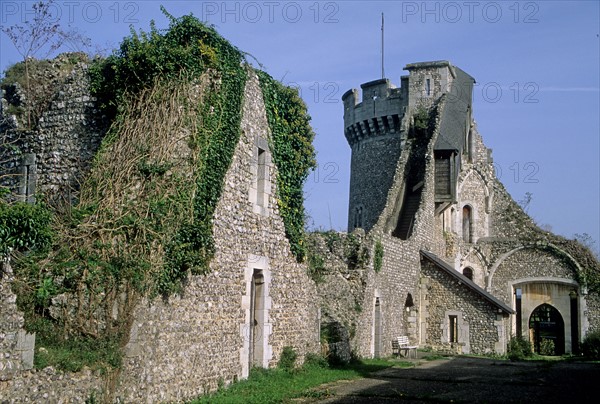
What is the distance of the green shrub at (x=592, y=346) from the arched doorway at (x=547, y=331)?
2.30 metres

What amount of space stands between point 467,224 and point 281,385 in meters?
24.6

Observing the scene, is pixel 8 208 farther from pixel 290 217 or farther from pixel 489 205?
pixel 489 205

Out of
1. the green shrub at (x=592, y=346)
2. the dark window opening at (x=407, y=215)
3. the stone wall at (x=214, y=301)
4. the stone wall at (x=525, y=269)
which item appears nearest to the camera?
the stone wall at (x=214, y=301)

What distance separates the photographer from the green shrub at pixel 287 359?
15.4m

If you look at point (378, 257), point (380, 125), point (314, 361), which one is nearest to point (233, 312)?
point (314, 361)

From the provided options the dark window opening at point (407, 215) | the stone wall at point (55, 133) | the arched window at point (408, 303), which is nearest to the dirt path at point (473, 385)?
the arched window at point (408, 303)

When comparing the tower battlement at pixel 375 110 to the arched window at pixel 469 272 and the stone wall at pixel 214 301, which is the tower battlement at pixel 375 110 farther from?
the stone wall at pixel 214 301

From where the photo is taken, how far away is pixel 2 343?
7.75 m

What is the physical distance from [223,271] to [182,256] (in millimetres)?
1778

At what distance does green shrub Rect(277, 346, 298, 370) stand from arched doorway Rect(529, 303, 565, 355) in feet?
63.8

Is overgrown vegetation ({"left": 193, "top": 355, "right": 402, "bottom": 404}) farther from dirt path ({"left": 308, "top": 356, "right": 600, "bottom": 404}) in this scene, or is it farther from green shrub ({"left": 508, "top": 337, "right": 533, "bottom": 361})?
green shrub ({"left": 508, "top": 337, "right": 533, "bottom": 361})

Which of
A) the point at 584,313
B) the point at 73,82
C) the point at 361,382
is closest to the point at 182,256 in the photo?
the point at 73,82

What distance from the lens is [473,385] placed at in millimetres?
A: 15312

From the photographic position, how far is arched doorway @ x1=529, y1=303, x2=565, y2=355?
31.5 metres
